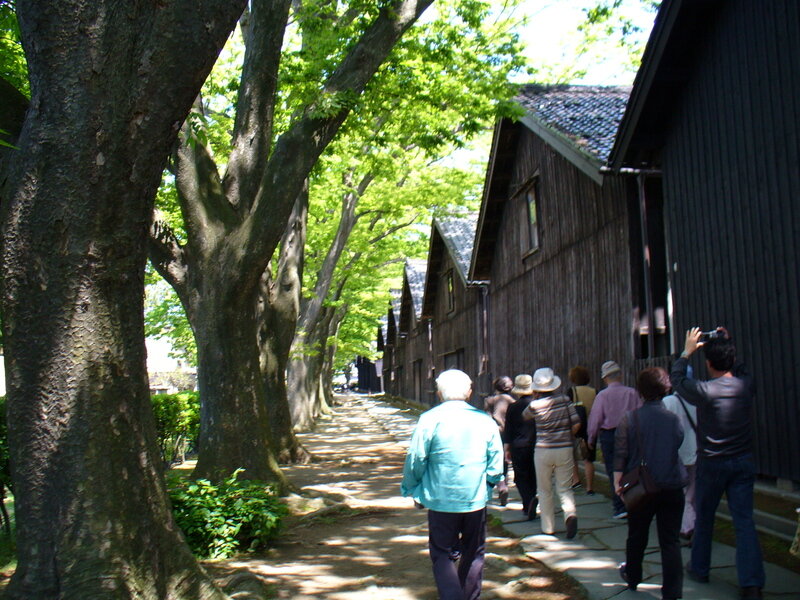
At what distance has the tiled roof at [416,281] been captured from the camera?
35.9 metres

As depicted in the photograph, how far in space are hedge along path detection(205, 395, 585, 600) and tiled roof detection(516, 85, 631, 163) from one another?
6.02 meters

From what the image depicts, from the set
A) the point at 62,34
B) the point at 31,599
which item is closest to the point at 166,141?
the point at 62,34

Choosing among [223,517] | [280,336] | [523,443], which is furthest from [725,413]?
[280,336]

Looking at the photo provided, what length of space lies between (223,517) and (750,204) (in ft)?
21.5

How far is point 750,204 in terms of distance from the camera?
8758mm

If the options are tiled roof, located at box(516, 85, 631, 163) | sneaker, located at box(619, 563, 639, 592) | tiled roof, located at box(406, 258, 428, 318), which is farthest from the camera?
tiled roof, located at box(406, 258, 428, 318)

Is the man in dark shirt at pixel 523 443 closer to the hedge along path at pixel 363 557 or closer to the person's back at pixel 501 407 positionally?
the person's back at pixel 501 407

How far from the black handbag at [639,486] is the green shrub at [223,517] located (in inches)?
143

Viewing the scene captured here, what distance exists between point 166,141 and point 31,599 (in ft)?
9.02

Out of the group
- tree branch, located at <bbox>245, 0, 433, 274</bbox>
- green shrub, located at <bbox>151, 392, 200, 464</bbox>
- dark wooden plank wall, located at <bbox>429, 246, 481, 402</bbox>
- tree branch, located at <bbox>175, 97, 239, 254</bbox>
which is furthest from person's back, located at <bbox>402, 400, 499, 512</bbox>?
dark wooden plank wall, located at <bbox>429, 246, 481, 402</bbox>

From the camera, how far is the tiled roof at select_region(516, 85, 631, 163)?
12627mm

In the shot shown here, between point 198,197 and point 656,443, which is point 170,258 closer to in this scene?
point 198,197

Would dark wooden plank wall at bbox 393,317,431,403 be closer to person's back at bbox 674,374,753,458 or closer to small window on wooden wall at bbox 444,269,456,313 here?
small window on wooden wall at bbox 444,269,456,313

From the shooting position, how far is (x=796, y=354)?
309 inches
